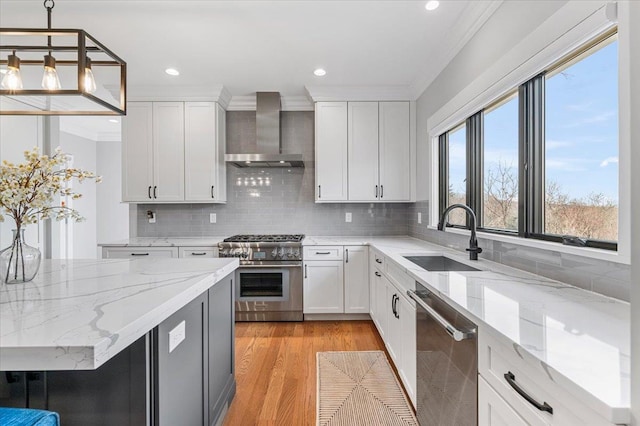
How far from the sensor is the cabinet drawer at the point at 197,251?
3.48 metres

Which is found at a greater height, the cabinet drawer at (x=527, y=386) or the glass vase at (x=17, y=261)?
the glass vase at (x=17, y=261)

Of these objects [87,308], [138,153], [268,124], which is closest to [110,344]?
[87,308]

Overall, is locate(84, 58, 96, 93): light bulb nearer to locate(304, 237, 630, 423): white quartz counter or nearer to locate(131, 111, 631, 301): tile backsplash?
locate(304, 237, 630, 423): white quartz counter

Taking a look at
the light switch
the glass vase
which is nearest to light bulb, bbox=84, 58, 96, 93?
the glass vase

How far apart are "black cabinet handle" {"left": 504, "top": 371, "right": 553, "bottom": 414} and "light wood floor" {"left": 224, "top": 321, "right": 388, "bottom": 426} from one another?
4.49 ft

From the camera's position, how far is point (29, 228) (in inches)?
154

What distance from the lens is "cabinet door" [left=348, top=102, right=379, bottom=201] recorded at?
3.69 m

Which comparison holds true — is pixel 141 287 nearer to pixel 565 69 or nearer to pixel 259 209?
pixel 565 69

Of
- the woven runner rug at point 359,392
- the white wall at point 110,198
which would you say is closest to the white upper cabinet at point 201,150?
the woven runner rug at point 359,392

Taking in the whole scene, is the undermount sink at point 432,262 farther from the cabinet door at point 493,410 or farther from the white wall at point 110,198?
the white wall at point 110,198

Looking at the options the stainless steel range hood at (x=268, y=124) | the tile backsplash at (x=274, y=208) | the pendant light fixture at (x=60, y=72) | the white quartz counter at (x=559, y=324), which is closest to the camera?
the white quartz counter at (x=559, y=324)

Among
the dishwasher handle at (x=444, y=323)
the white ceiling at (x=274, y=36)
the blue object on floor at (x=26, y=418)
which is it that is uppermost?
the white ceiling at (x=274, y=36)

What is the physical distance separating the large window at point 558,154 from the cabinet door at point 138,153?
341 centimetres

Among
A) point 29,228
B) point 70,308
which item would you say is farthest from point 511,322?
point 29,228
